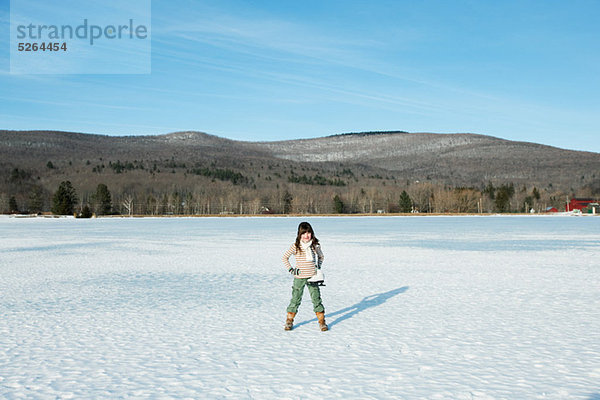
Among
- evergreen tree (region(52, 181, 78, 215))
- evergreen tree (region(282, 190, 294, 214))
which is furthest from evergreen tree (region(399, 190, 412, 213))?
evergreen tree (region(52, 181, 78, 215))

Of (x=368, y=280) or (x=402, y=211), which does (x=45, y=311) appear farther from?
(x=402, y=211)

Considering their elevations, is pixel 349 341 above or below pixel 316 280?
below

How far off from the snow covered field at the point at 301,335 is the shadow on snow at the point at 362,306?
0.11 ft

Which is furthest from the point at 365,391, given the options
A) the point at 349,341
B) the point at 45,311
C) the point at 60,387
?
the point at 45,311

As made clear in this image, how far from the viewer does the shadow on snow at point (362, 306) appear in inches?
356

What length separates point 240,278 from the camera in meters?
14.2

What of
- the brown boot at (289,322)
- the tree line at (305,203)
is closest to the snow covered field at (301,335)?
the brown boot at (289,322)

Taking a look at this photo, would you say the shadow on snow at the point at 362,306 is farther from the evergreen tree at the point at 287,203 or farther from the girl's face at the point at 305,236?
the evergreen tree at the point at 287,203

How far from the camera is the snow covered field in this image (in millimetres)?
5816

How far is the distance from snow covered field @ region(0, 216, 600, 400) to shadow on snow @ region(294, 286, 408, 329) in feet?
0.11

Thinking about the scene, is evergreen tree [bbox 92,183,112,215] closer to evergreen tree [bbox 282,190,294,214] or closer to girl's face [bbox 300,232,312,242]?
evergreen tree [bbox 282,190,294,214]

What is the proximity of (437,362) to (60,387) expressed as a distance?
4.11 m

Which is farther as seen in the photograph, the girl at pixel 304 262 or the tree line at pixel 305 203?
the tree line at pixel 305 203

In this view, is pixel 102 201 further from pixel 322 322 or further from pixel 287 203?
pixel 322 322
